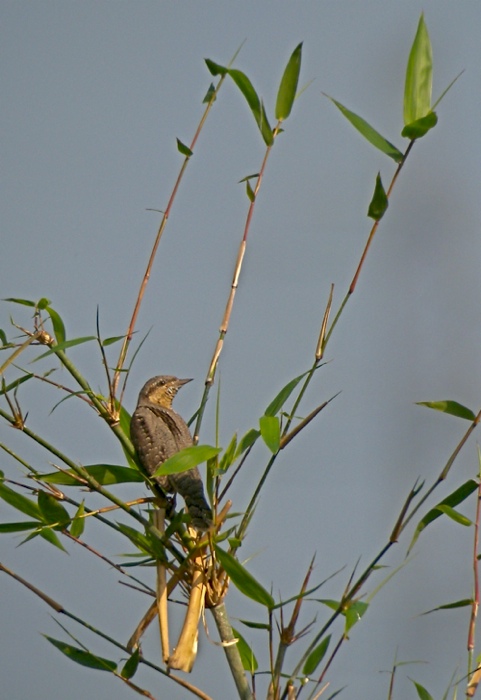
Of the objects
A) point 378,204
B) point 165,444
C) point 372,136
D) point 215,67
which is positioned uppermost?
point 215,67

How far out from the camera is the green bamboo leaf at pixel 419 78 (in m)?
1.41

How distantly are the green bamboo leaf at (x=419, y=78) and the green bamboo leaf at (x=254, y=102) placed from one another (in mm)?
263

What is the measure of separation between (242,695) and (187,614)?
14 cm

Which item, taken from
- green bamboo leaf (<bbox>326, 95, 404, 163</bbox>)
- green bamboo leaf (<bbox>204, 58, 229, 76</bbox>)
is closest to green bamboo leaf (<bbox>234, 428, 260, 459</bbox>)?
green bamboo leaf (<bbox>326, 95, 404, 163</bbox>)

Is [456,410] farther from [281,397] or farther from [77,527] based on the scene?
[77,527]

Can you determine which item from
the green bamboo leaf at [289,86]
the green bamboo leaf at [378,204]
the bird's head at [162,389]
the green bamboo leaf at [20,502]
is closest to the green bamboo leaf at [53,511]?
the green bamboo leaf at [20,502]

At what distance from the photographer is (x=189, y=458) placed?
1252 mm

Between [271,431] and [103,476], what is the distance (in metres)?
0.39

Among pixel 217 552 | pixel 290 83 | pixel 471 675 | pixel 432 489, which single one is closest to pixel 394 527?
pixel 432 489

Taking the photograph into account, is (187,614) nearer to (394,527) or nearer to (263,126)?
(394,527)

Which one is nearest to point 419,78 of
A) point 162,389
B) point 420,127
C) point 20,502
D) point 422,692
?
point 420,127

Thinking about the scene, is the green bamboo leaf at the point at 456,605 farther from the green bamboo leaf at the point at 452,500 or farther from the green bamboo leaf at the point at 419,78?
the green bamboo leaf at the point at 419,78

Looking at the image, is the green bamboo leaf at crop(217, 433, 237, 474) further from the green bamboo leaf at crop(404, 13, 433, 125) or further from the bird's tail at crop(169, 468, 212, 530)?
the green bamboo leaf at crop(404, 13, 433, 125)

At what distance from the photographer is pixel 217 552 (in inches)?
46.9
